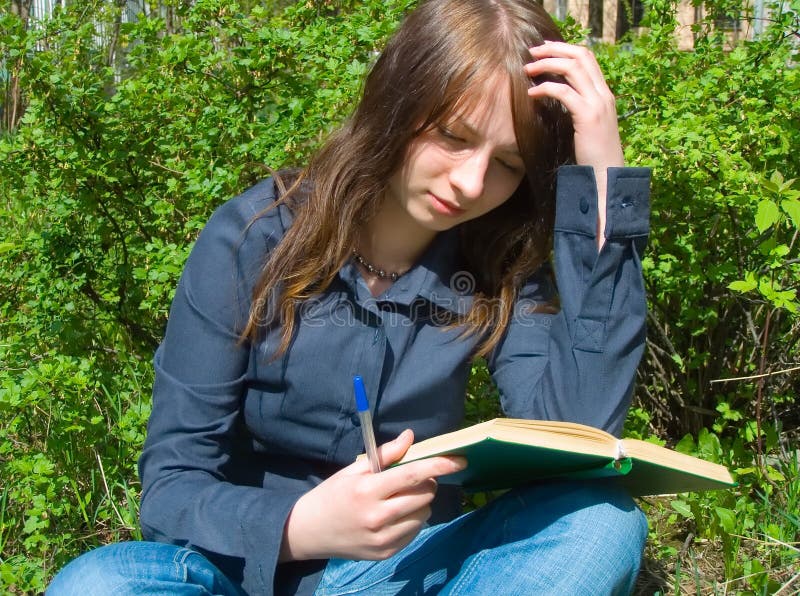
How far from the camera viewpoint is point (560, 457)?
4.76 feet

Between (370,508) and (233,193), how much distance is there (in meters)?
1.45

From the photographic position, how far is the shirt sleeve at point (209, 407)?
1594 millimetres

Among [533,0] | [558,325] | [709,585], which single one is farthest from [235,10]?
[709,585]

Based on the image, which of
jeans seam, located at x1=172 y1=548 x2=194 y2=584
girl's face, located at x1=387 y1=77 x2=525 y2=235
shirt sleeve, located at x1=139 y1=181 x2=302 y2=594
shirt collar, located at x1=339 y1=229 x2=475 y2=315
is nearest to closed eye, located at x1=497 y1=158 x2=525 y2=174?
girl's face, located at x1=387 y1=77 x2=525 y2=235

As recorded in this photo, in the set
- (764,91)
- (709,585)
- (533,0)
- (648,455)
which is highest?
(533,0)

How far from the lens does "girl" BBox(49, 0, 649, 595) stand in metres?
1.61

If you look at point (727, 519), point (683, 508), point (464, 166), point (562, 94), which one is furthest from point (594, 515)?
point (683, 508)

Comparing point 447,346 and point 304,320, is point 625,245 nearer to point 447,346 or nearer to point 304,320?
point 447,346

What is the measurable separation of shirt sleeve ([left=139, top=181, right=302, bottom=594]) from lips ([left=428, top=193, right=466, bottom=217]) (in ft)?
1.02

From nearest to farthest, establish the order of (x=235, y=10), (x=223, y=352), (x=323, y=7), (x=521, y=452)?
(x=521, y=452) → (x=223, y=352) → (x=235, y=10) → (x=323, y=7)

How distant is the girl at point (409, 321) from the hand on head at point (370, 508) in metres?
0.02

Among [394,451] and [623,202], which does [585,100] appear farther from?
[394,451]

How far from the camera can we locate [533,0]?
1.94 m

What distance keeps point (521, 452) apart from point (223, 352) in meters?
0.62
